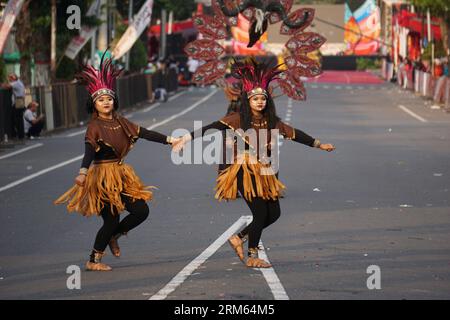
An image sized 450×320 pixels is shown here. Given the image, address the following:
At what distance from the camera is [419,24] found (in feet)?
237

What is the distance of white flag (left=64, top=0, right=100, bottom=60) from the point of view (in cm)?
4641

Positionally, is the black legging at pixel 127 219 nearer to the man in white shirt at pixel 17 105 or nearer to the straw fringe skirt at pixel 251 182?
the straw fringe skirt at pixel 251 182

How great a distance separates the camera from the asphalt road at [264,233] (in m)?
12.0

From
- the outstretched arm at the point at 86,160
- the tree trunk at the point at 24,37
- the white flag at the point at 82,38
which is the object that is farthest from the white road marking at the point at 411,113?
the outstretched arm at the point at 86,160

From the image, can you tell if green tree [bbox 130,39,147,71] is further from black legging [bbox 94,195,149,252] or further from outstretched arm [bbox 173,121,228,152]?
black legging [bbox 94,195,149,252]

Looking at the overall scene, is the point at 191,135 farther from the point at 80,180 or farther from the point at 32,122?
the point at 32,122

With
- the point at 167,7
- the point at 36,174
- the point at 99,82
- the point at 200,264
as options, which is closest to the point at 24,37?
the point at 36,174

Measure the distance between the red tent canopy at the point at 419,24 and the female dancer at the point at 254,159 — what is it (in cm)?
5506

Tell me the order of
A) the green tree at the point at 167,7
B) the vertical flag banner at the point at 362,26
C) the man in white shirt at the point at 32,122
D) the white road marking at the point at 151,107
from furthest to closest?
the vertical flag banner at the point at 362,26 → the green tree at the point at 167,7 → the white road marking at the point at 151,107 → the man in white shirt at the point at 32,122

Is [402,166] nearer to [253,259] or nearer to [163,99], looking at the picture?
[253,259]

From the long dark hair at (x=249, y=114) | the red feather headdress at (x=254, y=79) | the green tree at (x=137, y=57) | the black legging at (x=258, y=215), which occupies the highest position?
the red feather headdress at (x=254, y=79)

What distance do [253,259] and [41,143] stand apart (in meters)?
21.6

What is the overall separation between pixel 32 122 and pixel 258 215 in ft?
76.1
